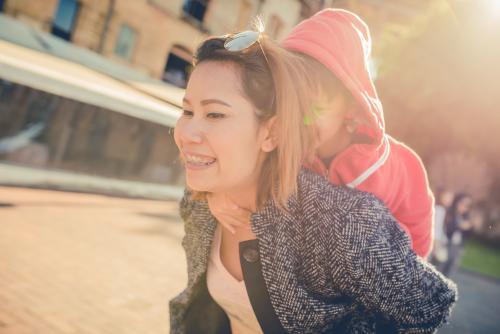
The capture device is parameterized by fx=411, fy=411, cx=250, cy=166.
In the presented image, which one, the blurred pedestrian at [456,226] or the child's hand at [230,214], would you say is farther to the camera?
the blurred pedestrian at [456,226]

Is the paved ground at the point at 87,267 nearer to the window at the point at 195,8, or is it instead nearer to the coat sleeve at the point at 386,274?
the coat sleeve at the point at 386,274

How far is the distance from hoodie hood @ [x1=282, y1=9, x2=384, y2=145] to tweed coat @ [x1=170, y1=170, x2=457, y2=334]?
0.95 ft

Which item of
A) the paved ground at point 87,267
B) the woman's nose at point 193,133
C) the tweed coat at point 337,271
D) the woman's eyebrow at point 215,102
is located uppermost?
the woman's eyebrow at point 215,102

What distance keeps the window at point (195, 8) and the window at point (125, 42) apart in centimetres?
268

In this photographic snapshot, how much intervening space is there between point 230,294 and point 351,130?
80 centimetres

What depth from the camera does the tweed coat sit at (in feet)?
4.14

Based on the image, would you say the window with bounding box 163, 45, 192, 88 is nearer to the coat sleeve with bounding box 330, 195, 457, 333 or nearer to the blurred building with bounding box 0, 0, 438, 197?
the blurred building with bounding box 0, 0, 438, 197

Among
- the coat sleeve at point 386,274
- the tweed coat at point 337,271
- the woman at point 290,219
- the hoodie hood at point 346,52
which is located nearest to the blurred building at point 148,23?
the hoodie hood at point 346,52

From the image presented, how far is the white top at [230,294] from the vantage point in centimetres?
158

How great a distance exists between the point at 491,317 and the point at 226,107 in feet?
25.6

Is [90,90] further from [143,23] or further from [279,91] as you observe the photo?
[143,23]

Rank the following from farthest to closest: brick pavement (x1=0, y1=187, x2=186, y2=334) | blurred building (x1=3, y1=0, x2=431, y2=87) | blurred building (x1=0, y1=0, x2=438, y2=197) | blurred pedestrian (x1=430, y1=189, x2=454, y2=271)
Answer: blurred building (x1=3, y1=0, x2=431, y2=87)
blurred pedestrian (x1=430, y1=189, x2=454, y2=271)
blurred building (x1=0, y1=0, x2=438, y2=197)
brick pavement (x1=0, y1=187, x2=186, y2=334)

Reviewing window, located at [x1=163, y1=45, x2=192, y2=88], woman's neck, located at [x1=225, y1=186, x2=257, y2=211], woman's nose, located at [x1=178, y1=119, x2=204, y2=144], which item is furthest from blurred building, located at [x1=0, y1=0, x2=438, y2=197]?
woman's neck, located at [x1=225, y1=186, x2=257, y2=211]

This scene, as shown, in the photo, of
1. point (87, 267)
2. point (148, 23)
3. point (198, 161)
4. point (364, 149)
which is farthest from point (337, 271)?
point (148, 23)
